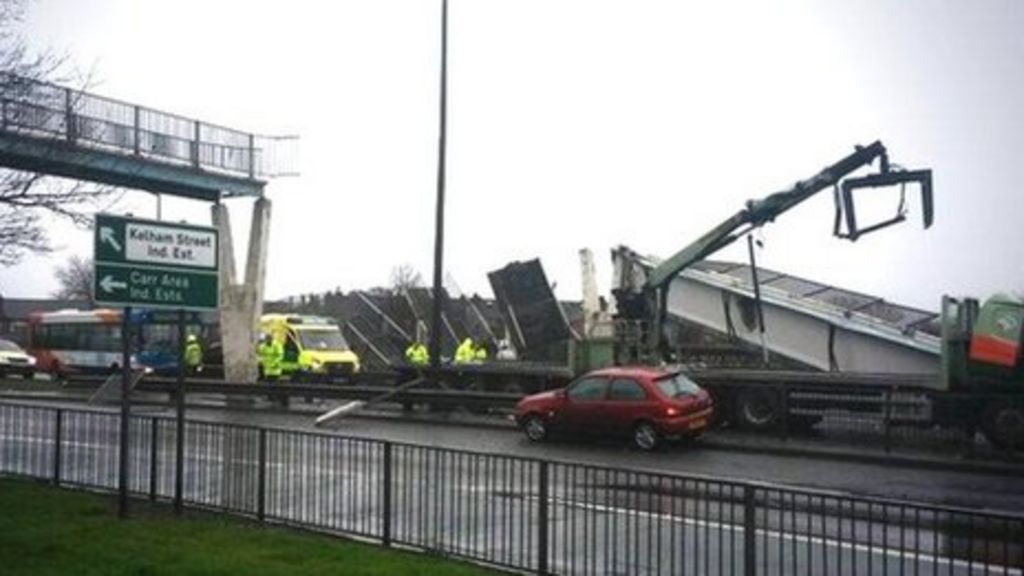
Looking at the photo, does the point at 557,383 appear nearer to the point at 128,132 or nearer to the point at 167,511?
the point at 128,132

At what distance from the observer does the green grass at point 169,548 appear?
816cm

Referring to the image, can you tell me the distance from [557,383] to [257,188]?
1355 cm

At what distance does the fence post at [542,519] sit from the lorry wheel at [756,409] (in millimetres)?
14013

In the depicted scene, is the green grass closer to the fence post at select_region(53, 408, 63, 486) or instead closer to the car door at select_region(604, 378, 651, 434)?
the fence post at select_region(53, 408, 63, 486)

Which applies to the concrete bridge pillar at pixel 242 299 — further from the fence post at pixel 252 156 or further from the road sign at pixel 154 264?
the road sign at pixel 154 264

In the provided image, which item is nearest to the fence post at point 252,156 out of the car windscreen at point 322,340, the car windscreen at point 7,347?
the car windscreen at point 322,340

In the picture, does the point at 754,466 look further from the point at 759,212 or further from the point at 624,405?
the point at 759,212

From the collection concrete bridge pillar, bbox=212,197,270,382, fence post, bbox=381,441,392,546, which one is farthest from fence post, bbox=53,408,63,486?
concrete bridge pillar, bbox=212,197,270,382

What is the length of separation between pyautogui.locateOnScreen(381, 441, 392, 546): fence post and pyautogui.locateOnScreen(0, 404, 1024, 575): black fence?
1cm

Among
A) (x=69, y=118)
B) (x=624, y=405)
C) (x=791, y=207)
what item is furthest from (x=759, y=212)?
(x=69, y=118)

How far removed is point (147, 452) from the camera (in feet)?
40.5

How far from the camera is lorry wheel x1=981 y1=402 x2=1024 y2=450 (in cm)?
1889

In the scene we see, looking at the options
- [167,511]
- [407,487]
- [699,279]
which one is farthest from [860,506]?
[699,279]

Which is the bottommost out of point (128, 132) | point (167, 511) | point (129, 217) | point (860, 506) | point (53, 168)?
point (167, 511)
